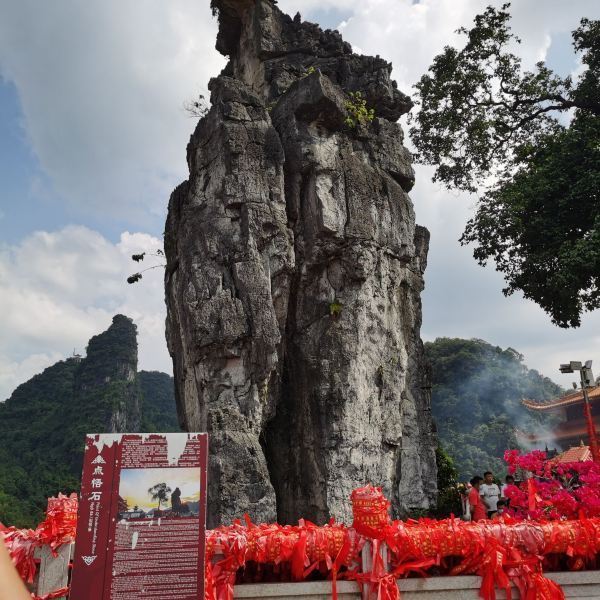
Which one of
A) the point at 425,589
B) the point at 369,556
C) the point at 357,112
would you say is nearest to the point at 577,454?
the point at 357,112

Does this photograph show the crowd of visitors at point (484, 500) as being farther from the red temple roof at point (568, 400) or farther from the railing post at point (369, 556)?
the red temple roof at point (568, 400)

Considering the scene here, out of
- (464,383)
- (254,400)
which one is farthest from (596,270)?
(464,383)

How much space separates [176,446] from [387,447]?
8.87 meters

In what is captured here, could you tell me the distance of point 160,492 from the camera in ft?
12.3

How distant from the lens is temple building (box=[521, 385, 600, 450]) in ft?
94.0

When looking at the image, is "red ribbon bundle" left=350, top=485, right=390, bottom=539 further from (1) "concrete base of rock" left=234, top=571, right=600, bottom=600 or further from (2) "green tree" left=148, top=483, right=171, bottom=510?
(2) "green tree" left=148, top=483, right=171, bottom=510

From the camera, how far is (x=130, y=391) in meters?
40.0

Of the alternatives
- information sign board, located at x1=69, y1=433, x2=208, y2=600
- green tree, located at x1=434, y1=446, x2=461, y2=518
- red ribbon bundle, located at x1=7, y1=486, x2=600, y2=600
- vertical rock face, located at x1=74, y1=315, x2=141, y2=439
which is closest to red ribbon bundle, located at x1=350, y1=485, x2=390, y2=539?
red ribbon bundle, located at x1=7, y1=486, x2=600, y2=600

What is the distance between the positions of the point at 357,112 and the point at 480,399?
30663 mm

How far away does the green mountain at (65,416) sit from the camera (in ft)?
99.6

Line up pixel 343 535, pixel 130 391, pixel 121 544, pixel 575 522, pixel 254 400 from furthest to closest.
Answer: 1. pixel 130 391
2. pixel 254 400
3. pixel 575 522
4. pixel 343 535
5. pixel 121 544

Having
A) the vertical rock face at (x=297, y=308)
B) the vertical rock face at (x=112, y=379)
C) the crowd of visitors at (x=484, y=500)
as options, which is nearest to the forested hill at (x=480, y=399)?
the vertical rock face at (x=112, y=379)

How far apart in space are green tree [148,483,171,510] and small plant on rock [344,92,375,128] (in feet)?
38.3

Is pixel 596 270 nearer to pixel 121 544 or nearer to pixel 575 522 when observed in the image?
pixel 575 522
